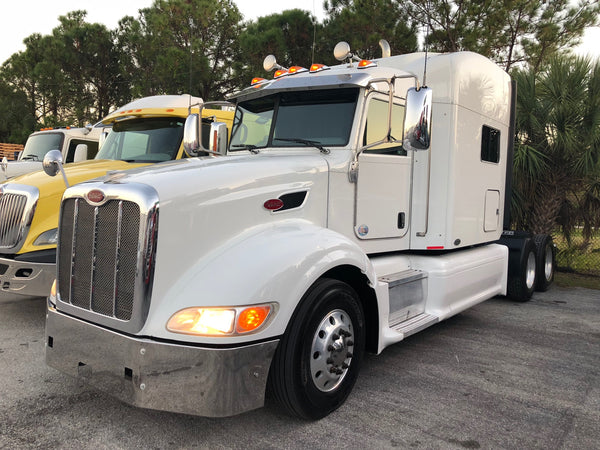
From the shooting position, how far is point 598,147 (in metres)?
8.51

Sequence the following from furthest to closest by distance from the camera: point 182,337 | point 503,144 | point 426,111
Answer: point 503,144 → point 426,111 → point 182,337

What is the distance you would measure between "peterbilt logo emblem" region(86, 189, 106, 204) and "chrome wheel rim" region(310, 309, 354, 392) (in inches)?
61.6

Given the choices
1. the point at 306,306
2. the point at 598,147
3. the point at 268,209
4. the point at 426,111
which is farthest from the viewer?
the point at 598,147

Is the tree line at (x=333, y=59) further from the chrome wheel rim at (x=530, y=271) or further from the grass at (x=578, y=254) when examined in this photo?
the chrome wheel rim at (x=530, y=271)

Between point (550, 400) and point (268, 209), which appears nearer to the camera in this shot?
point (268, 209)

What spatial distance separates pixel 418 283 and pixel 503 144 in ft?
9.04

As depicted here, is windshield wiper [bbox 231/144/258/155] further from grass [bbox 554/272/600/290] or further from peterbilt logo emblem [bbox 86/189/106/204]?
grass [bbox 554/272/600/290]

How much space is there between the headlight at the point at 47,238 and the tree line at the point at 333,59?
8.09 feet

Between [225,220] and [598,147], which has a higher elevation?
[598,147]

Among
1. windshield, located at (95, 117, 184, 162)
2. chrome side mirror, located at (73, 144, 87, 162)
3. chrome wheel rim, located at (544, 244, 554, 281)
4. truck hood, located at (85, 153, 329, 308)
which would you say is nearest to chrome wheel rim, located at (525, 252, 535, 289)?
chrome wheel rim, located at (544, 244, 554, 281)

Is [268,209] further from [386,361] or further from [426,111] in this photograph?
[386,361]

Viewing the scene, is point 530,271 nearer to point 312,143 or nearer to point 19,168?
point 312,143

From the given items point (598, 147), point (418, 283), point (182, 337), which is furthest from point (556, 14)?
point (182, 337)

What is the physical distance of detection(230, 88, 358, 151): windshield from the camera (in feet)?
13.8
